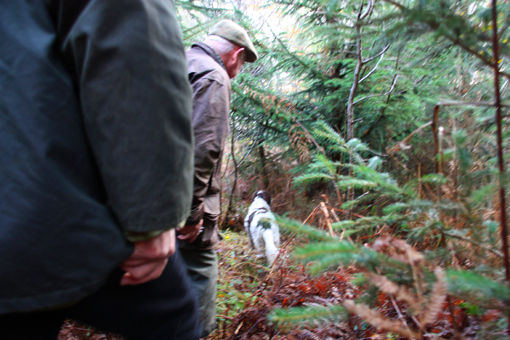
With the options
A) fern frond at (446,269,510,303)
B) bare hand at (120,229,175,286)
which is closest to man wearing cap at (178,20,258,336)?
bare hand at (120,229,175,286)

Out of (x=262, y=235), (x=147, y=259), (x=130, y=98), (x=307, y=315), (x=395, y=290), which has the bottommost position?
(x=262, y=235)

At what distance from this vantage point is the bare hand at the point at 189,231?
203cm

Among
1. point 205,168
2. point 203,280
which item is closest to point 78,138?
point 205,168

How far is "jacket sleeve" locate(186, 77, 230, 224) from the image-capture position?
2000 mm

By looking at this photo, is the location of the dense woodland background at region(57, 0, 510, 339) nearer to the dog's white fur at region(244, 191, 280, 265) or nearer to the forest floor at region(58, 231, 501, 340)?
the forest floor at region(58, 231, 501, 340)

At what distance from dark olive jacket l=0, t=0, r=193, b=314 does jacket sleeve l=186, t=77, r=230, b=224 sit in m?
1.06

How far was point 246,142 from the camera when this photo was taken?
7.32 meters

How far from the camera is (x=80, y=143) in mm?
920

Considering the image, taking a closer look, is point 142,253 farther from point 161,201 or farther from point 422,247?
point 422,247

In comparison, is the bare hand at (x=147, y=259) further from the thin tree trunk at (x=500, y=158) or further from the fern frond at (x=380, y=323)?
the thin tree trunk at (x=500, y=158)

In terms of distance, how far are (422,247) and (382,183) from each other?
3.46 ft

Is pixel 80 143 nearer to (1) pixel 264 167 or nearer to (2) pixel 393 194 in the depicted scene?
(2) pixel 393 194

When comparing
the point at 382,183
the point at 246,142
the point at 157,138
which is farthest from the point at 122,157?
the point at 246,142

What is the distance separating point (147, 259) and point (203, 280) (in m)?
1.27
